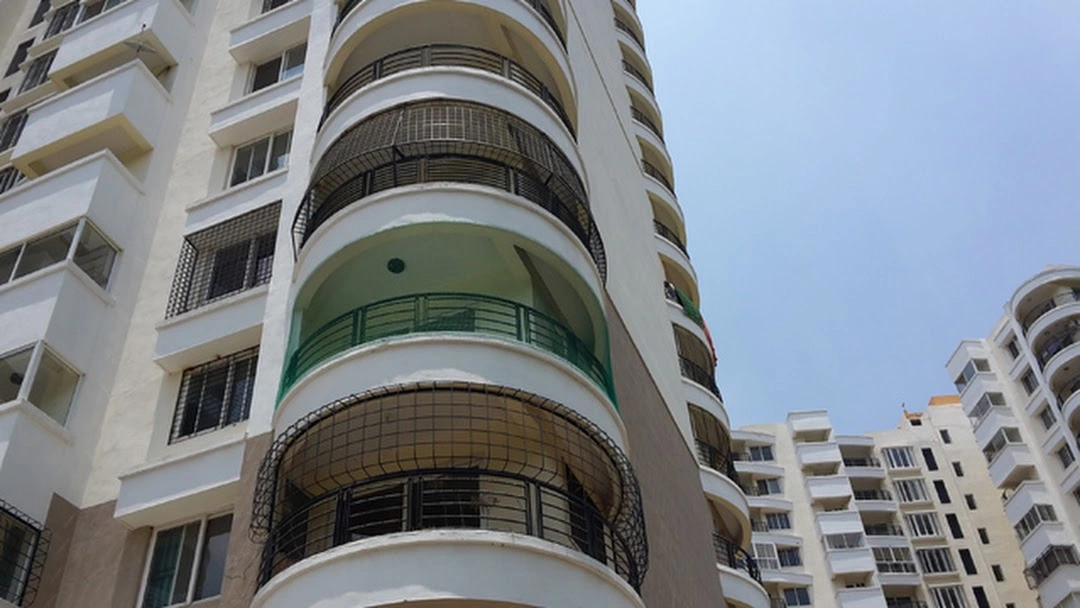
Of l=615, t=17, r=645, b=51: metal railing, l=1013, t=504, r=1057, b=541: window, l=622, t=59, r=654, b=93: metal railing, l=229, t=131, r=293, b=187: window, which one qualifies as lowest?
l=229, t=131, r=293, b=187: window

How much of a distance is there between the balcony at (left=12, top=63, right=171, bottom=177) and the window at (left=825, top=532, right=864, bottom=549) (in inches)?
1713

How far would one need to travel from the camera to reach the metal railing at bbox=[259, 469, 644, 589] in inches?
404

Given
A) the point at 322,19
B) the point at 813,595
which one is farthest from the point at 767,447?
the point at 322,19

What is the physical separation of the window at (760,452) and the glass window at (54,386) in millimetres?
47843

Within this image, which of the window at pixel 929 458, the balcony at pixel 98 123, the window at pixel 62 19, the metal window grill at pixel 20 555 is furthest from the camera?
the window at pixel 929 458

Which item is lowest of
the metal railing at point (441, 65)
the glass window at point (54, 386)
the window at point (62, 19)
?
the glass window at point (54, 386)

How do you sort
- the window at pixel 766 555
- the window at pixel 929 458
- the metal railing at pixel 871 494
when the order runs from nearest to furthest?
the window at pixel 766 555 < the metal railing at pixel 871 494 < the window at pixel 929 458

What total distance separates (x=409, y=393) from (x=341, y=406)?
2.63ft

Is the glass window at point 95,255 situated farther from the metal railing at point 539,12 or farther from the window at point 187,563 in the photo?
the metal railing at point 539,12

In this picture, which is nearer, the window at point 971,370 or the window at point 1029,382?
the window at point 1029,382

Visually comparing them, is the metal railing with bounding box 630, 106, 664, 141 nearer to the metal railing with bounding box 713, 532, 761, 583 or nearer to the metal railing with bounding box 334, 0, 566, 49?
the metal railing with bounding box 334, 0, 566, 49

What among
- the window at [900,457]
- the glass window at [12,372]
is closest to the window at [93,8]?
the glass window at [12,372]

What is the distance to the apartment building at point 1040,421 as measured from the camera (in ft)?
134

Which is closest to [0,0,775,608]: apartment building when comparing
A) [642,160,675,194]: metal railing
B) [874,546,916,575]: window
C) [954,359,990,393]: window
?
[642,160,675,194]: metal railing
